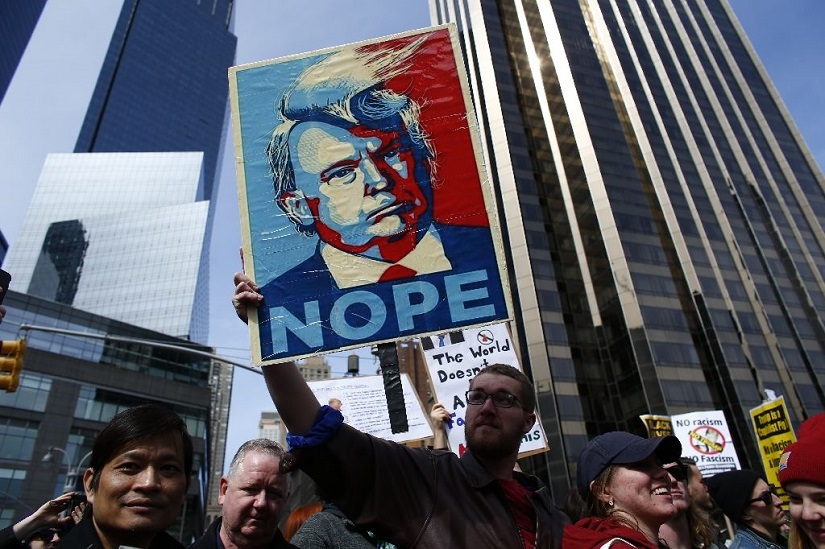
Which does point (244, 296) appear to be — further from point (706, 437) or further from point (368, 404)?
point (706, 437)

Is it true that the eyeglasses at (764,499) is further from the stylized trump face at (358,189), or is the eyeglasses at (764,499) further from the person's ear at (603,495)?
the stylized trump face at (358,189)

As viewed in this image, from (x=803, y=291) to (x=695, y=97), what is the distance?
89.7 feet

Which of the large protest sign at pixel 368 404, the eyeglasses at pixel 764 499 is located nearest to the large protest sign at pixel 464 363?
the large protest sign at pixel 368 404

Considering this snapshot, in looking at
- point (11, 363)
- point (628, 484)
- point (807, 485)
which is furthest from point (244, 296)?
point (11, 363)

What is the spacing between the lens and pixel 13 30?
346ft

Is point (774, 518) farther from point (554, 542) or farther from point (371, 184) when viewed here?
point (371, 184)

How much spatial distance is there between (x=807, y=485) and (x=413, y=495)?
1808 millimetres

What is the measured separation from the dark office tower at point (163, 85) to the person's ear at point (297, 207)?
15445cm

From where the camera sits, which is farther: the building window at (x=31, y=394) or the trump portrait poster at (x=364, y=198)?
the building window at (x=31, y=394)

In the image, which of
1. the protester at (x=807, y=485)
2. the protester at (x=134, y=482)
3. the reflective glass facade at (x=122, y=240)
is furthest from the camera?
the reflective glass facade at (x=122, y=240)

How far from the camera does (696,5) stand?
3248 inches

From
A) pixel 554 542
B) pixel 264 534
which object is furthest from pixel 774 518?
pixel 264 534

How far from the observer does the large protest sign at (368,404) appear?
696cm

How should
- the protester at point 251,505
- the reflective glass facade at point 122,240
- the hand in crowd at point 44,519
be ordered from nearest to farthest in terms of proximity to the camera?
1. the protester at point 251,505
2. the hand in crowd at point 44,519
3. the reflective glass facade at point 122,240
